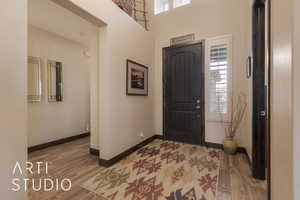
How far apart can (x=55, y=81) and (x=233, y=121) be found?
13.8ft

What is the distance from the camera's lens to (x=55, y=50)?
3498mm

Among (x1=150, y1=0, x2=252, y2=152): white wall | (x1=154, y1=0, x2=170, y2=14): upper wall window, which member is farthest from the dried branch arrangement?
(x1=154, y1=0, x2=170, y2=14): upper wall window

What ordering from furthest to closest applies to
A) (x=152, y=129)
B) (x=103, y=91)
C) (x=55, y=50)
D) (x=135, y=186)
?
(x=152, y=129)
(x=55, y=50)
(x=103, y=91)
(x=135, y=186)

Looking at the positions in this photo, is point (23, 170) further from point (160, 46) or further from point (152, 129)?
point (160, 46)

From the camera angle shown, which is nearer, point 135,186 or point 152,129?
point 135,186

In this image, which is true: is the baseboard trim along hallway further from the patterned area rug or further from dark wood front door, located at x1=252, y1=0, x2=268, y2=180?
dark wood front door, located at x1=252, y1=0, x2=268, y2=180

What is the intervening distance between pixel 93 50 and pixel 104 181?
2331 mm

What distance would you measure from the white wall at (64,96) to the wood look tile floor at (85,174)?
0.46 metres

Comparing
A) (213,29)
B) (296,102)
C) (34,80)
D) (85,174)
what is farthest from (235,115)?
(34,80)

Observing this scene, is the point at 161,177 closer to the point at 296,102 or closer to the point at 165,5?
the point at 296,102

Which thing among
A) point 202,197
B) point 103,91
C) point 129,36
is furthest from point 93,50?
point 202,197

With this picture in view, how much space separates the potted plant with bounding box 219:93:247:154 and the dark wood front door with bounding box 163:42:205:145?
1.67ft

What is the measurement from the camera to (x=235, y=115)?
2.96m

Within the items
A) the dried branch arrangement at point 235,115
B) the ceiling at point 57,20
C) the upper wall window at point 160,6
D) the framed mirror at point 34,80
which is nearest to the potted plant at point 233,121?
the dried branch arrangement at point 235,115
